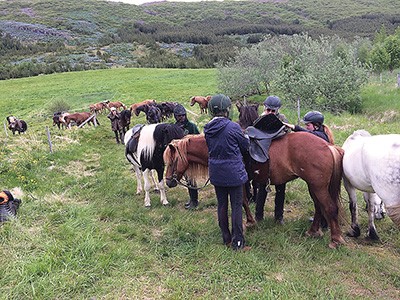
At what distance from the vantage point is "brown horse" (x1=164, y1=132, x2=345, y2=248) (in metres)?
4.31

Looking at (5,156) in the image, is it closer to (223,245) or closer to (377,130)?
(223,245)

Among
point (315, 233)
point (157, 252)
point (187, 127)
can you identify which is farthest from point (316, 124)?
point (157, 252)

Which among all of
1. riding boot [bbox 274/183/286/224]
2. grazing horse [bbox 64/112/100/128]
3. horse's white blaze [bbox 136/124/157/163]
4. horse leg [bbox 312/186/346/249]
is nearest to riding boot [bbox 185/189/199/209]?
horse's white blaze [bbox 136/124/157/163]

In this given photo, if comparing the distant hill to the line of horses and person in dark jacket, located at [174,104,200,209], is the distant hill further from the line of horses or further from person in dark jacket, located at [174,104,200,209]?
the line of horses

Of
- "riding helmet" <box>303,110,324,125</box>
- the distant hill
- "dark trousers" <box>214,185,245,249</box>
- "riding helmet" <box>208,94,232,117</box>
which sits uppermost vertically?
"riding helmet" <box>208,94,232,117</box>

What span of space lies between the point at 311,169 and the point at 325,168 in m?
0.18

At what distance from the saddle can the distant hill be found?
45280mm

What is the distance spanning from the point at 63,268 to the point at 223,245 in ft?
6.89

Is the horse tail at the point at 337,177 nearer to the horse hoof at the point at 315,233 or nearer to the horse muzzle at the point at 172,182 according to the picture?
the horse hoof at the point at 315,233

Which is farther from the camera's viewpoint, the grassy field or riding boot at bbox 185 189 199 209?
riding boot at bbox 185 189 199 209

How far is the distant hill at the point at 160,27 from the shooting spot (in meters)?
54.8

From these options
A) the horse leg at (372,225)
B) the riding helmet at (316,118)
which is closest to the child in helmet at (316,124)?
the riding helmet at (316,118)

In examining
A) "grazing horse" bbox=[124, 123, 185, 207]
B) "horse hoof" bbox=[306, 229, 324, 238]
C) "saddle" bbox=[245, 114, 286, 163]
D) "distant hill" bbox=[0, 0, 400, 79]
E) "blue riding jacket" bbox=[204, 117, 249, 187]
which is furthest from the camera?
"distant hill" bbox=[0, 0, 400, 79]

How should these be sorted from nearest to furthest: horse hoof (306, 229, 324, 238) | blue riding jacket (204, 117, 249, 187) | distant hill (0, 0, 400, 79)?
blue riding jacket (204, 117, 249, 187)
horse hoof (306, 229, 324, 238)
distant hill (0, 0, 400, 79)
